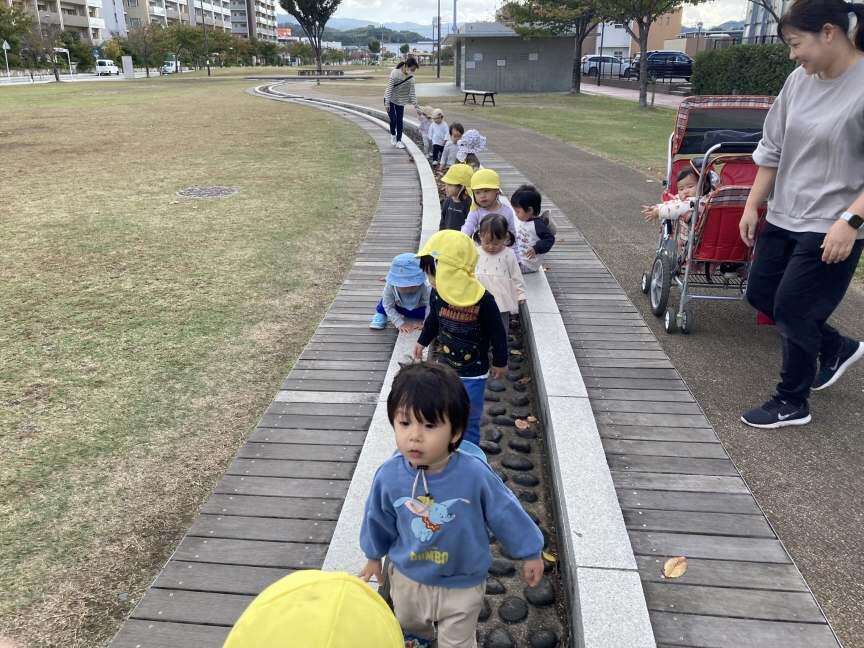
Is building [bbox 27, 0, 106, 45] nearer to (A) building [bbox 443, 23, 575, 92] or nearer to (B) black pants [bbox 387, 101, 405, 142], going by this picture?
(A) building [bbox 443, 23, 575, 92]

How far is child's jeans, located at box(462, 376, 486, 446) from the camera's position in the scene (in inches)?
134

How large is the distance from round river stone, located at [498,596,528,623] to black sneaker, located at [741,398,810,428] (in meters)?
2.00

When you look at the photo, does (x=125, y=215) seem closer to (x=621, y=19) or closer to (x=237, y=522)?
(x=237, y=522)

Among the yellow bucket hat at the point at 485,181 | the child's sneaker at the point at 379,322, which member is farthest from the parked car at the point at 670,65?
the child's sneaker at the point at 379,322

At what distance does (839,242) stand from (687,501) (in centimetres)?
152

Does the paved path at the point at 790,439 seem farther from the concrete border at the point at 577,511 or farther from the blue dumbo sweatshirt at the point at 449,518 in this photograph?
the blue dumbo sweatshirt at the point at 449,518

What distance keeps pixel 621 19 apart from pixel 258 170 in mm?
20724

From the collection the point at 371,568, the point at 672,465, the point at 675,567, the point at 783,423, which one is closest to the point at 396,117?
the point at 783,423

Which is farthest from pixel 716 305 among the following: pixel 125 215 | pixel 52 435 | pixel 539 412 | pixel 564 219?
pixel 125 215

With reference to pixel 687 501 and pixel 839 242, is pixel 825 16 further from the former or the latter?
pixel 687 501

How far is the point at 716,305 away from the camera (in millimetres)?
5906

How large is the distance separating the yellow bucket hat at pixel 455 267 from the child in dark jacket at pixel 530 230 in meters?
2.74

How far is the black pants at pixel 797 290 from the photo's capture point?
11.5 ft

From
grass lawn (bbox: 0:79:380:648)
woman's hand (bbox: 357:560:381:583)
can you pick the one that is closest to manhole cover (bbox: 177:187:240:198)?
grass lawn (bbox: 0:79:380:648)
